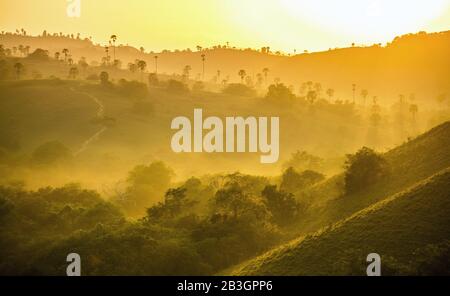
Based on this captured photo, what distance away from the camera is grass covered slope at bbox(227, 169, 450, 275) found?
3644cm

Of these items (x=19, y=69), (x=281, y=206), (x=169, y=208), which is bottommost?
(x=169, y=208)

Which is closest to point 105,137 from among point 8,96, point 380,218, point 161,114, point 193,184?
point 161,114

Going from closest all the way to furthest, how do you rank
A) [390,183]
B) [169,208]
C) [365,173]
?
[390,183] → [365,173] → [169,208]

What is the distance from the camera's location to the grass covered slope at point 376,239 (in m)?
36.4

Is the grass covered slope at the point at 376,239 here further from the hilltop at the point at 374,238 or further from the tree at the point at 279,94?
the tree at the point at 279,94

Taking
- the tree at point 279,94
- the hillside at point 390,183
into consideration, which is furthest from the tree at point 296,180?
the tree at point 279,94

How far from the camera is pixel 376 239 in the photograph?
38.8 m

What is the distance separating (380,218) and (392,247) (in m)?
4.70

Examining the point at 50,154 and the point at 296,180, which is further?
the point at 50,154

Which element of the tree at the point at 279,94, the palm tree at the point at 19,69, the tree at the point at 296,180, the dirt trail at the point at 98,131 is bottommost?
the tree at the point at 296,180

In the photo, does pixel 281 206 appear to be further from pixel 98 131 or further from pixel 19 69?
pixel 19 69

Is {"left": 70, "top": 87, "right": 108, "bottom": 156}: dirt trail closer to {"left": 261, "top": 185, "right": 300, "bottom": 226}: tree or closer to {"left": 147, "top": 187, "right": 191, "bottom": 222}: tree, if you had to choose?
{"left": 147, "top": 187, "right": 191, "bottom": 222}: tree

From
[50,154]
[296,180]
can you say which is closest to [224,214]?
[296,180]
